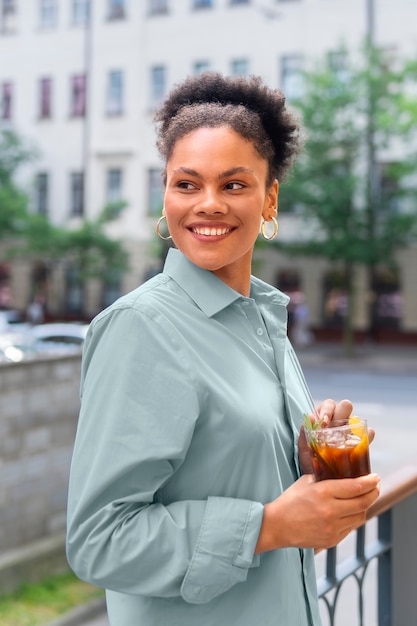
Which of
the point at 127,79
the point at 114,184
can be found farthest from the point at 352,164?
the point at 127,79

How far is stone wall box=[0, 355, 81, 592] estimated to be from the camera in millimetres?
7934

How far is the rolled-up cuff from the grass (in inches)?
269

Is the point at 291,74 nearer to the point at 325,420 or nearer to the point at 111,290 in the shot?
the point at 111,290

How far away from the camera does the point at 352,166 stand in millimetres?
25000

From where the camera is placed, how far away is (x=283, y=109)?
176 cm

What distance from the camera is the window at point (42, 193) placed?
33688 mm

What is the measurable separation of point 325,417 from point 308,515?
0.29m

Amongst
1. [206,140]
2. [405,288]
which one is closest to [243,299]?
[206,140]

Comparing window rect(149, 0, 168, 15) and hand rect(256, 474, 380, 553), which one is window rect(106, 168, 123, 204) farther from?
hand rect(256, 474, 380, 553)

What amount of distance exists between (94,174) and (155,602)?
32.0 meters

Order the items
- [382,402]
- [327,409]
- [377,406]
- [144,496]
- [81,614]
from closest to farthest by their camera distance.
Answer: [144,496] < [327,409] < [81,614] < [377,406] < [382,402]

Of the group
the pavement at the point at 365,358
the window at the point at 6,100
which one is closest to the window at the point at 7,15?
the window at the point at 6,100

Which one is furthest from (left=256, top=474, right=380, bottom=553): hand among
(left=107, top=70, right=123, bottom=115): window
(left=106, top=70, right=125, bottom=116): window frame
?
(left=107, top=70, right=123, bottom=115): window

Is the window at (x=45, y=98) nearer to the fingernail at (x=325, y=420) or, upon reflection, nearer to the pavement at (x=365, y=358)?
the pavement at (x=365, y=358)
